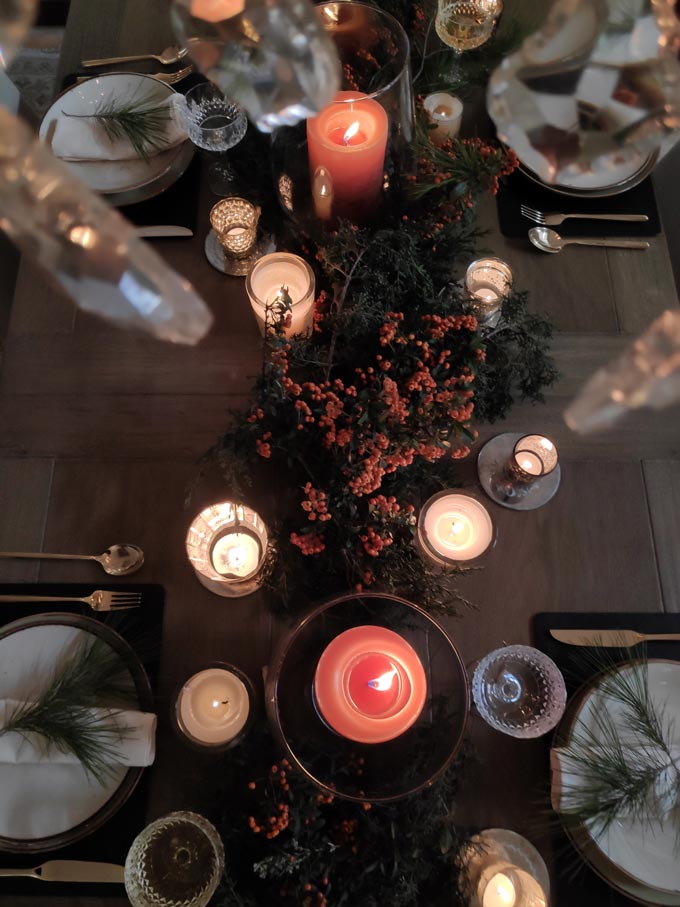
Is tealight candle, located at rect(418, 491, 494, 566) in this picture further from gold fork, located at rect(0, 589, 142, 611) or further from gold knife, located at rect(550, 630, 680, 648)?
gold fork, located at rect(0, 589, 142, 611)

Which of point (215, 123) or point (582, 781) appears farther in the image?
point (215, 123)

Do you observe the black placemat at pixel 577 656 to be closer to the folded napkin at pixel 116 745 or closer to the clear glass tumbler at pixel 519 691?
the clear glass tumbler at pixel 519 691

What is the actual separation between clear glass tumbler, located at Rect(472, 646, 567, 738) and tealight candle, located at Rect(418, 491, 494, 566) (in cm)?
12

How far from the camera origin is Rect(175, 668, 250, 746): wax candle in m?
0.71

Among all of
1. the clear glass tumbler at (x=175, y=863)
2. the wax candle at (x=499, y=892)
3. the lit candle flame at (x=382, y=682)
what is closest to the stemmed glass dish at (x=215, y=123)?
the lit candle flame at (x=382, y=682)

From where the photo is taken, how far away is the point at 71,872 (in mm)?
678

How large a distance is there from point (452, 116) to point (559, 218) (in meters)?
0.21

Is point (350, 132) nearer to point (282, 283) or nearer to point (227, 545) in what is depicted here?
point (282, 283)

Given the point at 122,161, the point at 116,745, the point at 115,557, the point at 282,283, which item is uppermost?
the point at 122,161

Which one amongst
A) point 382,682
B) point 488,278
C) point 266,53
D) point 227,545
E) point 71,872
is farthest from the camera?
point 488,278

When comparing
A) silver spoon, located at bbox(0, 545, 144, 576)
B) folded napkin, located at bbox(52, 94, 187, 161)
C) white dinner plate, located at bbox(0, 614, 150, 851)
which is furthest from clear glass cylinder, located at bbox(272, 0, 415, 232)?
white dinner plate, located at bbox(0, 614, 150, 851)

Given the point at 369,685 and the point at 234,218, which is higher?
the point at 234,218

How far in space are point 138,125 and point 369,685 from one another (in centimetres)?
84

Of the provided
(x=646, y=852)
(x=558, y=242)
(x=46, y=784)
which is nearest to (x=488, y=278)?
(x=558, y=242)
